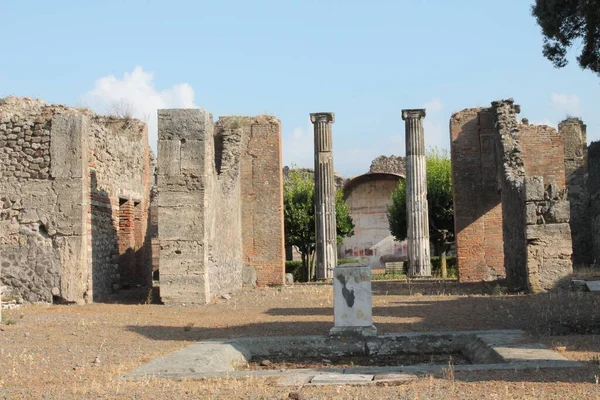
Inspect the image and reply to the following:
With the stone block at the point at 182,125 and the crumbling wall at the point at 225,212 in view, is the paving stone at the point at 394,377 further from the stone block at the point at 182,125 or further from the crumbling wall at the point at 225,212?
the stone block at the point at 182,125

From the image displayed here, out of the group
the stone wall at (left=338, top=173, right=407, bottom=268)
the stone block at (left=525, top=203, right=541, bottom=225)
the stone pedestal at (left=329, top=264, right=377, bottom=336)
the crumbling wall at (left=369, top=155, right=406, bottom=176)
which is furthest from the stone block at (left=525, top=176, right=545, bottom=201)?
the crumbling wall at (left=369, top=155, right=406, bottom=176)

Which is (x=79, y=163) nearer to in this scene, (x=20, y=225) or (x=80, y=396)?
(x=20, y=225)

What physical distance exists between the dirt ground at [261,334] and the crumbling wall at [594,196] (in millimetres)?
8990

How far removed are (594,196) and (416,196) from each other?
5820 millimetres

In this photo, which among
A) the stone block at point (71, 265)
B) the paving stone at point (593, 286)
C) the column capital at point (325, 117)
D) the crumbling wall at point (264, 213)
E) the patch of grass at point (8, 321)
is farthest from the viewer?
the column capital at point (325, 117)

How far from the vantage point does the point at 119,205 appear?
61.1ft

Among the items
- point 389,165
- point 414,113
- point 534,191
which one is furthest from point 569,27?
point 389,165

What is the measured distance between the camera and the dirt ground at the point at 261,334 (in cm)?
652

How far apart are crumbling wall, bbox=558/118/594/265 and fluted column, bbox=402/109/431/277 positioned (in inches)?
197

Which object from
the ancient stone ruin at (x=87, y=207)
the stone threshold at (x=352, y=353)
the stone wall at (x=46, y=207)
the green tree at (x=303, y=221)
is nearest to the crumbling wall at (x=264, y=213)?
the ancient stone ruin at (x=87, y=207)

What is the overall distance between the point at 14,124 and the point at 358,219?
32979 millimetres

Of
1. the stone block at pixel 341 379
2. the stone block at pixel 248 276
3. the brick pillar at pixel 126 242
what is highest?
the brick pillar at pixel 126 242

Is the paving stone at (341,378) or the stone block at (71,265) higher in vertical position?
the stone block at (71,265)

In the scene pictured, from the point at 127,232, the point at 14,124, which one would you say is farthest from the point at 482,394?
the point at 127,232
